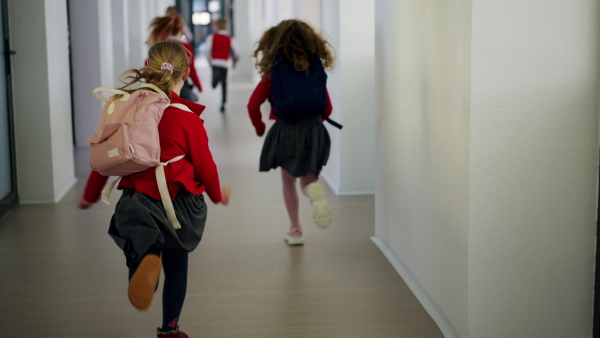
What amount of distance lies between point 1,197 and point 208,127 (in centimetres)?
587

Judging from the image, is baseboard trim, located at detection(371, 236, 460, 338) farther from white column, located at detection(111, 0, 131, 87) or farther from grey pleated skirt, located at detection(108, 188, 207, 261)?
white column, located at detection(111, 0, 131, 87)

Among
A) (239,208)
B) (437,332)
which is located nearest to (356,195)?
(239,208)

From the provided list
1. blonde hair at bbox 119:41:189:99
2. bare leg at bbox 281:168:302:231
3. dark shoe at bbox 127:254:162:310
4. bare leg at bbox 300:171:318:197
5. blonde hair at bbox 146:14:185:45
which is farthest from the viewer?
blonde hair at bbox 146:14:185:45

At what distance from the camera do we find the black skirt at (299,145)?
4.80 m

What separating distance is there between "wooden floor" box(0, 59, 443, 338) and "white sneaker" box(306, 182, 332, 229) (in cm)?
28

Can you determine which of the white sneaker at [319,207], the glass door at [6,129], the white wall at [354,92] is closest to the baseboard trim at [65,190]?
the glass door at [6,129]

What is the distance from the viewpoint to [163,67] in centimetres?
311

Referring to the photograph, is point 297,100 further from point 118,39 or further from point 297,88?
point 118,39

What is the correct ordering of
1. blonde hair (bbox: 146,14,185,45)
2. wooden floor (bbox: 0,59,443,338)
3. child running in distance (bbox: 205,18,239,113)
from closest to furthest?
wooden floor (bbox: 0,59,443,338) → blonde hair (bbox: 146,14,185,45) → child running in distance (bbox: 205,18,239,113)

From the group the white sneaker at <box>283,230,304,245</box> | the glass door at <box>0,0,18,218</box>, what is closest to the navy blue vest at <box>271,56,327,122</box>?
the white sneaker at <box>283,230,304,245</box>

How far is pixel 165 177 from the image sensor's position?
3051 mm

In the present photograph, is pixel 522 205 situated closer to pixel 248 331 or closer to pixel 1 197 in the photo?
pixel 248 331

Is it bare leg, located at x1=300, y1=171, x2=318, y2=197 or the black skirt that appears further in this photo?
bare leg, located at x1=300, y1=171, x2=318, y2=197

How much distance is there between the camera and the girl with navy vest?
4621 mm
